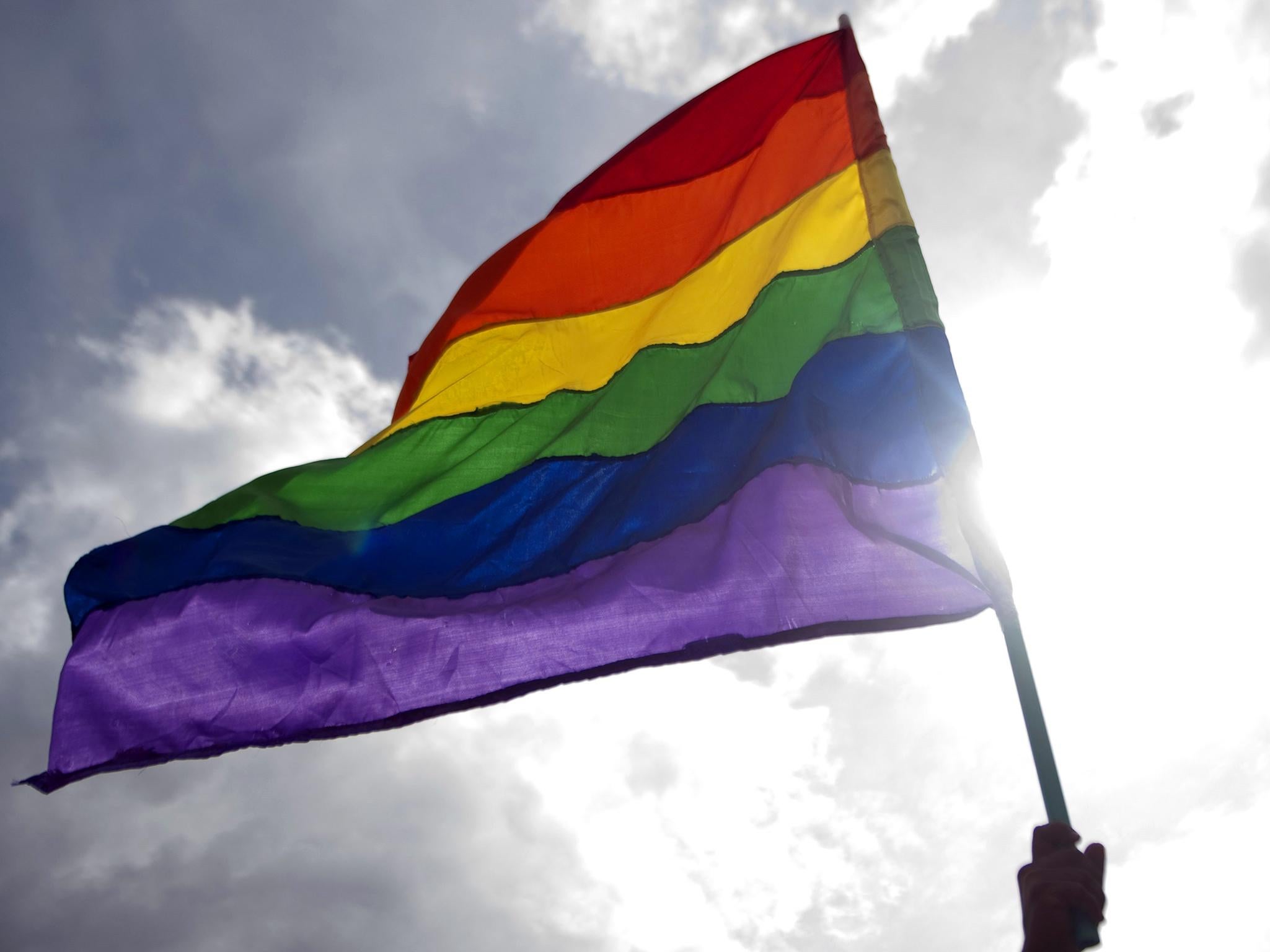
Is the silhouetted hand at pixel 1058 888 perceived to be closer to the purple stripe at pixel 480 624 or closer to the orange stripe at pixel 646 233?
the purple stripe at pixel 480 624

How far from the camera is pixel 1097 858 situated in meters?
3.27

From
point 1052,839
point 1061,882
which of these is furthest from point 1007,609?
point 1061,882

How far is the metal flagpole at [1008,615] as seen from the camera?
354 cm

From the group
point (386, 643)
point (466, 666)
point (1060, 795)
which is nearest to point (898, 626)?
point (1060, 795)

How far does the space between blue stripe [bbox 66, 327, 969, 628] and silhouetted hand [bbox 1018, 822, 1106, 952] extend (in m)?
1.51

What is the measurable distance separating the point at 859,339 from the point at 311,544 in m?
3.29

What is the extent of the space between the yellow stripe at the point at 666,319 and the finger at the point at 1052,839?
2829 millimetres

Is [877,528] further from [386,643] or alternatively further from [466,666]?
[386,643]

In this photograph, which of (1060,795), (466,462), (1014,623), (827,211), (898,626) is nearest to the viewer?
(1060,795)

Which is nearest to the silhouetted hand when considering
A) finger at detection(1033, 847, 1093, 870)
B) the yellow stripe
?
finger at detection(1033, 847, 1093, 870)

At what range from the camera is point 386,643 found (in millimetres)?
5586

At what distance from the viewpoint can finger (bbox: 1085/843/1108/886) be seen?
10.6ft

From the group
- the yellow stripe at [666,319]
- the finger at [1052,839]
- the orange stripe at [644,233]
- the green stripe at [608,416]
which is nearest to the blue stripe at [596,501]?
the green stripe at [608,416]

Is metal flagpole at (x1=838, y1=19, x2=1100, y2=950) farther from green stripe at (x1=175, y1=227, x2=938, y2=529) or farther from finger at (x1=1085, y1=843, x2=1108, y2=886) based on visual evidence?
green stripe at (x1=175, y1=227, x2=938, y2=529)
